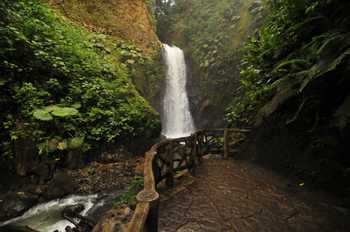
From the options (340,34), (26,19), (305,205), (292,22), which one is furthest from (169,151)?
(26,19)

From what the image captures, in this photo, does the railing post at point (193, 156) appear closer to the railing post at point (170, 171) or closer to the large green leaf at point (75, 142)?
the railing post at point (170, 171)

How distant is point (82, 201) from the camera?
6.19m

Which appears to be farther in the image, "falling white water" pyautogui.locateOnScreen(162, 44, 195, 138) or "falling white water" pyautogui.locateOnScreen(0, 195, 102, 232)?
"falling white water" pyautogui.locateOnScreen(162, 44, 195, 138)

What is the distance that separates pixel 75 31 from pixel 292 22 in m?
10.1

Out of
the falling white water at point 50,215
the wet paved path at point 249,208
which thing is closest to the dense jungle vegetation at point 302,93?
the wet paved path at point 249,208

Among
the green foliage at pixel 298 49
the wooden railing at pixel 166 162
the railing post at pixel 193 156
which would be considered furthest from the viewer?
the railing post at pixel 193 156

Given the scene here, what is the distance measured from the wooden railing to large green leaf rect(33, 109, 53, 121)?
12.1 feet

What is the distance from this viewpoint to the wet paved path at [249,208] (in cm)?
348

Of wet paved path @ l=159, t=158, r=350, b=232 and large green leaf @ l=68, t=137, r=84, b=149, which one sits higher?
large green leaf @ l=68, t=137, r=84, b=149

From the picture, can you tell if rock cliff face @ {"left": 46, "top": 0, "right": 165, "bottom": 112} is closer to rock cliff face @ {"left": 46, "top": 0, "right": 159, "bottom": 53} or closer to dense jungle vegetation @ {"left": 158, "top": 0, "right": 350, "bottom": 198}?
rock cliff face @ {"left": 46, "top": 0, "right": 159, "bottom": 53}

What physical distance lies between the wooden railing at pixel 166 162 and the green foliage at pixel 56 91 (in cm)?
299

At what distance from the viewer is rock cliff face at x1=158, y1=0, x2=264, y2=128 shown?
1441 cm

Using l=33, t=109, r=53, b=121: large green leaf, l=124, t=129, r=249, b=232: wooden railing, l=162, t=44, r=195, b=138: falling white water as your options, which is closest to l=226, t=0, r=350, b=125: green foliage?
l=124, t=129, r=249, b=232: wooden railing

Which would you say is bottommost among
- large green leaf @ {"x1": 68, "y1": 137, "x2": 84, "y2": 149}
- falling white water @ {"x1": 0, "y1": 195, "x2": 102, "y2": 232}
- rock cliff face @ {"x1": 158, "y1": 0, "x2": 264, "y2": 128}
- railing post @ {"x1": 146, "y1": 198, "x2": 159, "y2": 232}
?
falling white water @ {"x1": 0, "y1": 195, "x2": 102, "y2": 232}
